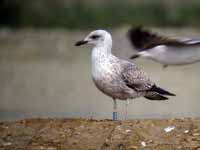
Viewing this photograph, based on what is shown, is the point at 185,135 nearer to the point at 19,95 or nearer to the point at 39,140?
the point at 39,140

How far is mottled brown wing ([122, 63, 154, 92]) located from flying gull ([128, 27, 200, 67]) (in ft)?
5.77

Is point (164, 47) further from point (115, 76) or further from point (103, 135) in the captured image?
point (103, 135)

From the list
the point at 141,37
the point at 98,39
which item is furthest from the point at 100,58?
the point at 141,37

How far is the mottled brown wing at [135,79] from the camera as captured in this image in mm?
8297

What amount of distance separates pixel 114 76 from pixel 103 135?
0.67 meters

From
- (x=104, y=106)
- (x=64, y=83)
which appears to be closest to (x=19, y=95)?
(x=64, y=83)

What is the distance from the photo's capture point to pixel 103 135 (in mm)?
7668

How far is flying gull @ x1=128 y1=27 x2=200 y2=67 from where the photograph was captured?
10.2 metres

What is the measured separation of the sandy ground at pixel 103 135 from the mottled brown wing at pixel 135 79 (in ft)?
1.50

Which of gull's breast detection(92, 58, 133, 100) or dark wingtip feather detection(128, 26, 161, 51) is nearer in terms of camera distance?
gull's breast detection(92, 58, 133, 100)

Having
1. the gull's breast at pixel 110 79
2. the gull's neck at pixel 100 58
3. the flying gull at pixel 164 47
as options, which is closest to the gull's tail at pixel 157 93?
the gull's breast at pixel 110 79

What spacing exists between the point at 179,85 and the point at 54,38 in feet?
18.0

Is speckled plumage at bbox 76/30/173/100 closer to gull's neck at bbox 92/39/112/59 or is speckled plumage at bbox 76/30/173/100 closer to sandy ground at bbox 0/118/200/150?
gull's neck at bbox 92/39/112/59

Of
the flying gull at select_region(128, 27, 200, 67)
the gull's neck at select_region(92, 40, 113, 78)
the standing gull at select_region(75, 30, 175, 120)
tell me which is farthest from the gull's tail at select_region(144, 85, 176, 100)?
the flying gull at select_region(128, 27, 200, 67)
